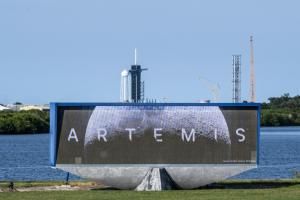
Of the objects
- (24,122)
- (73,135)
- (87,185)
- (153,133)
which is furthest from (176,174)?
(24,122)

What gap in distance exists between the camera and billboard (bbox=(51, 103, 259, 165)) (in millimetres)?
42406

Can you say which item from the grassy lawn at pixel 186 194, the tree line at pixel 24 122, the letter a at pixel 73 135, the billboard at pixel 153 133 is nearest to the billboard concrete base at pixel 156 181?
the billboard at pixel 153 133

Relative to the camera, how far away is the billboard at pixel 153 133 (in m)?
42.4

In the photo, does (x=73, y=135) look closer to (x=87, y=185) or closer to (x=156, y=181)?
(x=87, y=185)

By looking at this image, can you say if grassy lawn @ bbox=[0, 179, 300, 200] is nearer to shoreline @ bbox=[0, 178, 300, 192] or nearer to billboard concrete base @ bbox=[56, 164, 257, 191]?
shoreline @ bbox=[0, 178, 300, 192]

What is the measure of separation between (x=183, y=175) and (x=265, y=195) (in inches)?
211

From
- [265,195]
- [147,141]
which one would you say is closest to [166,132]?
[147,141]

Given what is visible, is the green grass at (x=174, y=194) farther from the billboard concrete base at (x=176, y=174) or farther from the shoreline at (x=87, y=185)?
the shoreline at (x=87, y=185)

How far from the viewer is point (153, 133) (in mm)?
42469

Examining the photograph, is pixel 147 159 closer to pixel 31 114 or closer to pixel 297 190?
pixel 297 190

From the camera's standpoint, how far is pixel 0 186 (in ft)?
139

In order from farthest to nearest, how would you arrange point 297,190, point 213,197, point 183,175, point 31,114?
point 31,114 < point 183,175 < point 297,190 < point 213,197

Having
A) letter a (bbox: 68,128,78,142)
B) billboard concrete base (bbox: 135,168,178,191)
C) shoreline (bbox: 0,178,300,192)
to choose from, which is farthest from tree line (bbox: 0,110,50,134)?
billboard concrete base (bbox: 135,168,178,191)

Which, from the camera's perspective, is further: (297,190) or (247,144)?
(247,144)
